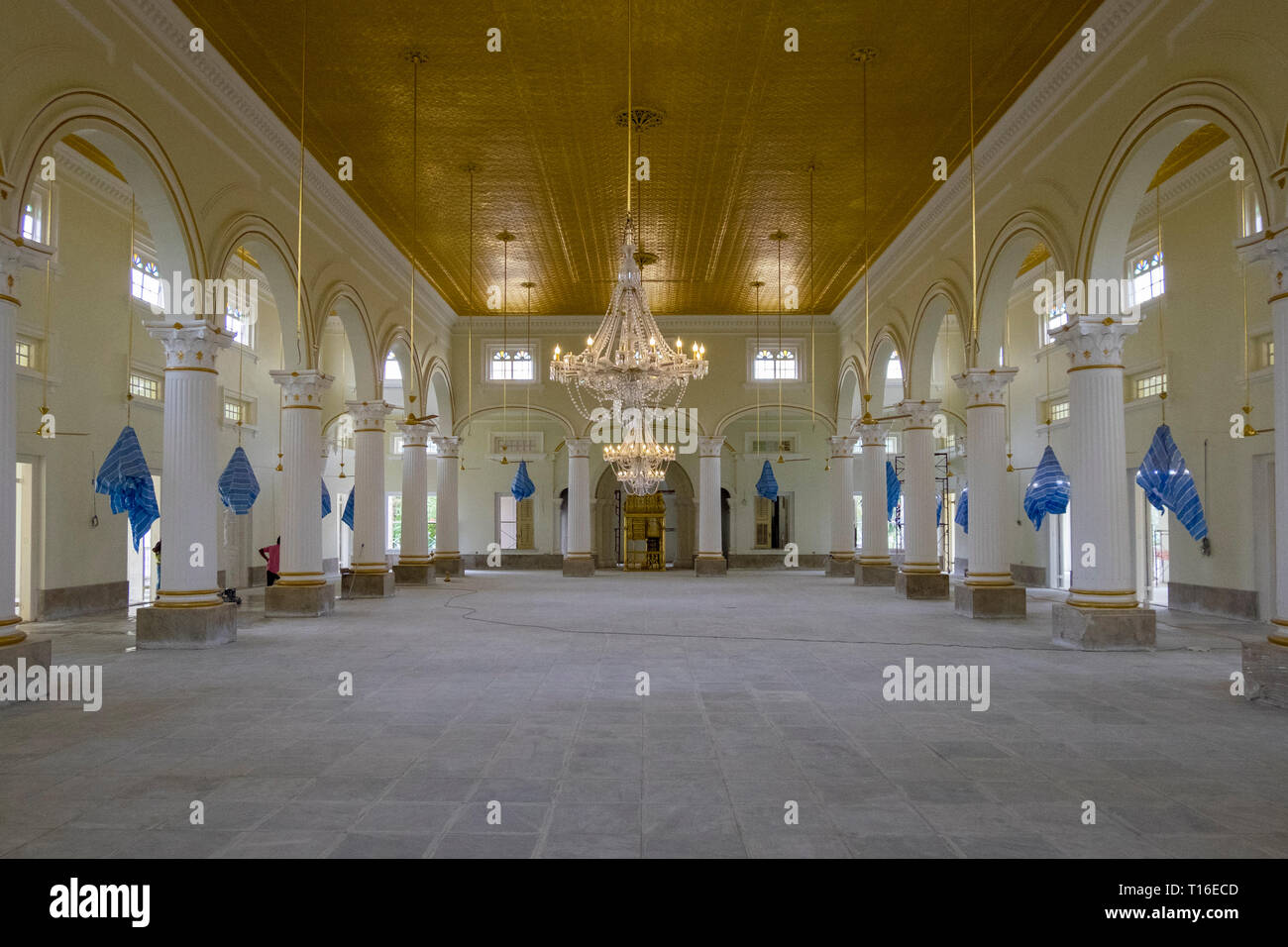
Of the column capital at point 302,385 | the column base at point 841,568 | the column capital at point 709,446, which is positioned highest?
the column capital at point 302,385

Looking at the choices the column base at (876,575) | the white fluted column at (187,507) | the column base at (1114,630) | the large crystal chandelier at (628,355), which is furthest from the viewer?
the column base at (876,575)

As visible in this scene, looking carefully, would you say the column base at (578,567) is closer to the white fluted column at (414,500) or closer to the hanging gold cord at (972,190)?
the white fluted column at (414,500)

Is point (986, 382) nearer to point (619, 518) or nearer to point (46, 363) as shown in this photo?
point (46, 363)

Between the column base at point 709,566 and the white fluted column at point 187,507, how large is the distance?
43.2 ft

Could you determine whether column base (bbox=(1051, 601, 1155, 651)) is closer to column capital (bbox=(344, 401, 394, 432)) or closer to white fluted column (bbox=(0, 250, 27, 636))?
white fluted column (bbox=(0, 250, 27, 636))

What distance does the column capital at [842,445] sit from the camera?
20.3m

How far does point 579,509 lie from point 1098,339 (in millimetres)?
14070

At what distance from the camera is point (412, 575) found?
1847 cm

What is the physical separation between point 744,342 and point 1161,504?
10.9 metres

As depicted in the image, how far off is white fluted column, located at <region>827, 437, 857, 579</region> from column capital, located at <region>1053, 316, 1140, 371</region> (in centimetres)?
1134

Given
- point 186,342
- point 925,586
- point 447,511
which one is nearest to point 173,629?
point 186,342

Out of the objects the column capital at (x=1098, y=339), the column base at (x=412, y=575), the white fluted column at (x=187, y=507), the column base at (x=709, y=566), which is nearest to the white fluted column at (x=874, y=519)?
the column base at (x=709, y=566)

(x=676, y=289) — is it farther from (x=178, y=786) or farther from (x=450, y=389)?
(x=178, y=786)
